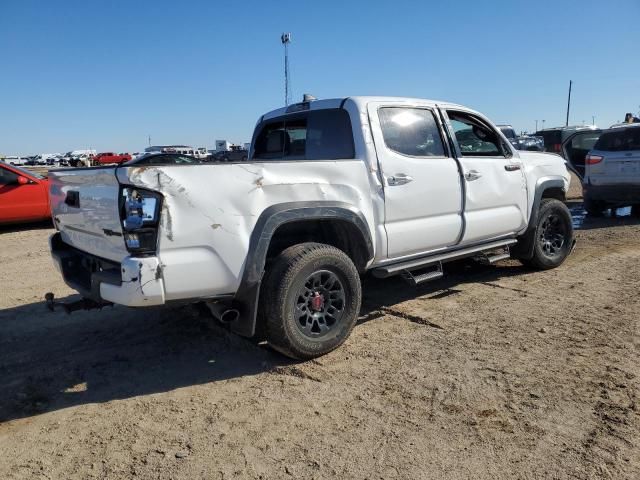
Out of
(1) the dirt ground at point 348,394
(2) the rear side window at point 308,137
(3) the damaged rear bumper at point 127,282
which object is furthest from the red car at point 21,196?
(3) the damaged rear bumper at point 127,282

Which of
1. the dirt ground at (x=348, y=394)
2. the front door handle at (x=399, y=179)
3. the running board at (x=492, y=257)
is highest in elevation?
the front door handle at (x=399, y=179)

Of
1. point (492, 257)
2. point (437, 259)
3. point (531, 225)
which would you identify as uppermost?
point (531, 225)

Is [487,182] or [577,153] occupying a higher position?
[577,153]

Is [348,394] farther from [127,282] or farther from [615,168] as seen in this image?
[615,168]

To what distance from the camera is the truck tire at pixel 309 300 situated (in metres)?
3.59

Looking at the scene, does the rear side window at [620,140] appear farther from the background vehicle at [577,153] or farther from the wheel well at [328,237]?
the wheel well at [328,237]

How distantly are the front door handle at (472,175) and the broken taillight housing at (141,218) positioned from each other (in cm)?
301

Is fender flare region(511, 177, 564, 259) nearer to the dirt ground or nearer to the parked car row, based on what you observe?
the dirt ground

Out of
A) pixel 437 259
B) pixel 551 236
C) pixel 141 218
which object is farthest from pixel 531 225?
pixel 141 218

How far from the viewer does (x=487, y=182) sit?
17.0ft

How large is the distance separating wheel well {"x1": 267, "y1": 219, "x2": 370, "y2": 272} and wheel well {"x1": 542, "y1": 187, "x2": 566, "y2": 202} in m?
3.31

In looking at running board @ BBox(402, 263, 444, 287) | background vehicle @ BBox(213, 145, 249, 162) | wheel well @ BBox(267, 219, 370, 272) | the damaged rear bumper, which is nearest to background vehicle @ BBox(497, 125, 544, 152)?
background vehicle @ BBox(213, 145, 249, 162)

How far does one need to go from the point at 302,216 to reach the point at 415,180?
1.27 metres

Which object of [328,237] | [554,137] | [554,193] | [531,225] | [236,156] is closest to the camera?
[328,237]
